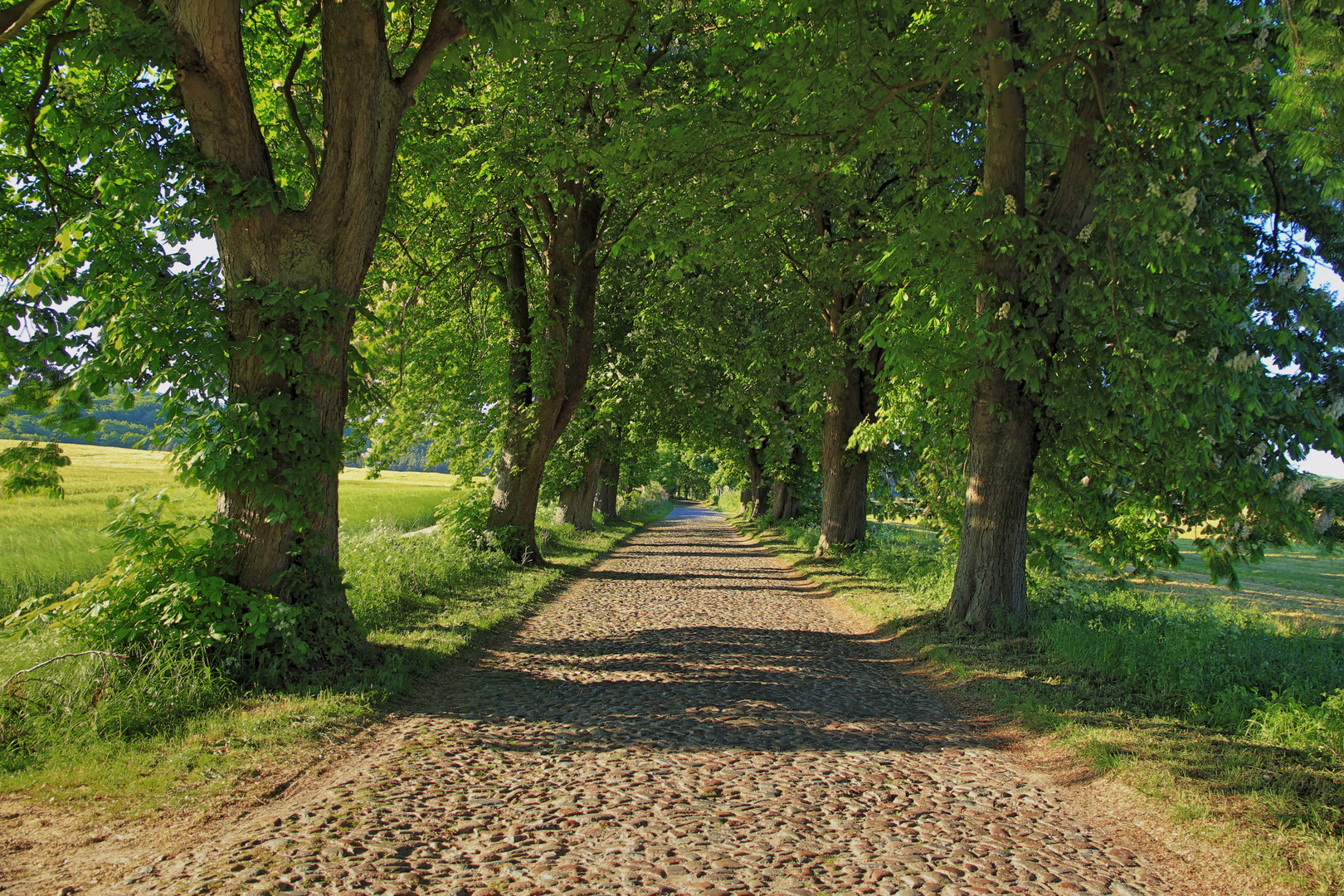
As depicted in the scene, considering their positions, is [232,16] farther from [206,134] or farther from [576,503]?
[576,503]

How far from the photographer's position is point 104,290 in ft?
19.1

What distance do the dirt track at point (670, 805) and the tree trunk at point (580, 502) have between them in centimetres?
1723

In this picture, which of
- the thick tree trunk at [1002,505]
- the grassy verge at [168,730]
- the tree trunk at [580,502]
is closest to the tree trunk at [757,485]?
the tree trunk at [580,502]

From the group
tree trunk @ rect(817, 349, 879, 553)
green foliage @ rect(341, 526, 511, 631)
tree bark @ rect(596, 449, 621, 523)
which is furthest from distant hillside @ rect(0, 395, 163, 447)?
tree bark @ rect(596, 449, 621, 523)

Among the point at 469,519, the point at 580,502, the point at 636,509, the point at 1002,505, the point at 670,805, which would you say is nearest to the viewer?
the point at 670,805

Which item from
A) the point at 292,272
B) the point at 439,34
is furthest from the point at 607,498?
the point at 439,34

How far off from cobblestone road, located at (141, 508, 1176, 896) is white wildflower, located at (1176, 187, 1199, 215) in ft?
15.3

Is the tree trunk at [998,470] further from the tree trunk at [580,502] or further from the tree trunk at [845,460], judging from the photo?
the tree trunk at [580,502]

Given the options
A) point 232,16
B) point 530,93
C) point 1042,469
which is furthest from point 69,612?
point 1042,469

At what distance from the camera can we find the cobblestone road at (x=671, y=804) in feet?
11.6

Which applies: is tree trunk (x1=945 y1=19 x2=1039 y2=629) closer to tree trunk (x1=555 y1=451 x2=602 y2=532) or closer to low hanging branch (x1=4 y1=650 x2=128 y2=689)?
low hanging branch (x1=4 y1=650 x2=128 y2=689)

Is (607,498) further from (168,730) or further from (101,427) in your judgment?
(168,730)

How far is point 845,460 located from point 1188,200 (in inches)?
445

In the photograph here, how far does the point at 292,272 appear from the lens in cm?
648
